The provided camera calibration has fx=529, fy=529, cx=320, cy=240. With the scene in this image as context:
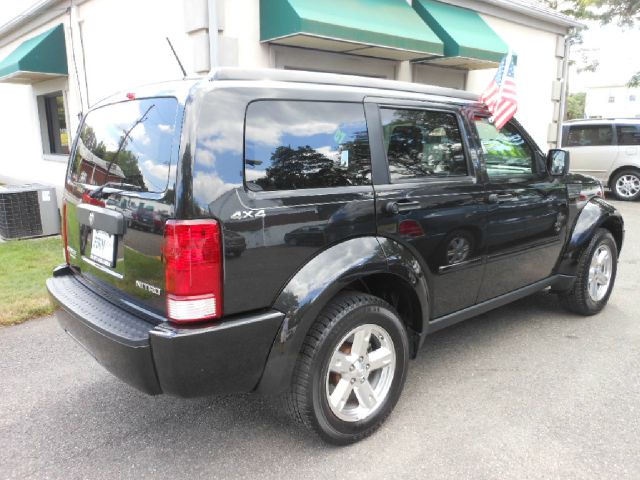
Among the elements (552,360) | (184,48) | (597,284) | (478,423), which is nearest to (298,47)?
(184,48)

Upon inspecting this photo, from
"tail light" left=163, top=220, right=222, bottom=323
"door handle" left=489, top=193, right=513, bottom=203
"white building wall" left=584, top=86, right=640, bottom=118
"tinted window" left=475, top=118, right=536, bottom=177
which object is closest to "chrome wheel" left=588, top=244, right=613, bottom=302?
"tinted window" left=475, top=118, right=536, bottom=177

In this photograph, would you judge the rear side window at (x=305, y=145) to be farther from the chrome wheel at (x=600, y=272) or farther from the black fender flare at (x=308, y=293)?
the chrome wheel at (x=600, y=272)

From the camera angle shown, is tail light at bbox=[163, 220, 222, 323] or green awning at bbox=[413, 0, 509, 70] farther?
green awning at bbox=[413, 0, 509, 70]

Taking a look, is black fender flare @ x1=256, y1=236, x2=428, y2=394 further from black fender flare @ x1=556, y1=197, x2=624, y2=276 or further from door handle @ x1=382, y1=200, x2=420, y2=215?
black fender flare @ x1=556, y1=197, x2=624, y2=276

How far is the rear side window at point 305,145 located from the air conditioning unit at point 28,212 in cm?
642

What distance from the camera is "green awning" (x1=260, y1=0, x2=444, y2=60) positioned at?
666cm

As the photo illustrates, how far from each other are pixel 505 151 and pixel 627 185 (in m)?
10.9

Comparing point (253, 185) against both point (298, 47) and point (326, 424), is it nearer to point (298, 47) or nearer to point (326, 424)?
point (326, 424)

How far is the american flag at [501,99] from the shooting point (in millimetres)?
3645

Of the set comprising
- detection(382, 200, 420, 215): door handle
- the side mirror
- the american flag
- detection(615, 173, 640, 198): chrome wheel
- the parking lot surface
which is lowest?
the parking lot surface

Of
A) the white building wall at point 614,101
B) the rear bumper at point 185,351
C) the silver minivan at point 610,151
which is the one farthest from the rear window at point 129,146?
the white building wall at point 614,101

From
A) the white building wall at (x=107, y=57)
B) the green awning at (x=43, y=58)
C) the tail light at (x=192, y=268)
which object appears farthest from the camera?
the green awning at (x=43, y=58)

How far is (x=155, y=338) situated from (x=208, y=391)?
1.15 ft

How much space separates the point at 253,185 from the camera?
237 centimetres
